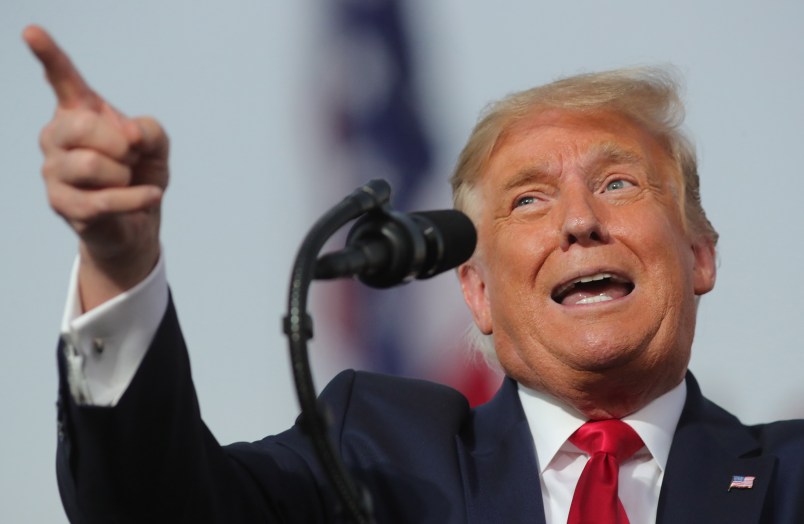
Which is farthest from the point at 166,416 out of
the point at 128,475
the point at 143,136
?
the point at 143,136

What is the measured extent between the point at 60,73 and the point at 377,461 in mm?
1200

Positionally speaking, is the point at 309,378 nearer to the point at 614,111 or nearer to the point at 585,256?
the point at 585,256

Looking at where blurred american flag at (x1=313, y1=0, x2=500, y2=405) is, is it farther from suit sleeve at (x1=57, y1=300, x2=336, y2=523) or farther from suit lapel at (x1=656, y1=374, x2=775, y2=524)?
suit sleeve at (x1=57, y1=300, x2=336, y2=523)

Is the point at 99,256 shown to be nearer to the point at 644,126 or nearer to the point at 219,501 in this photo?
the point at 219,501

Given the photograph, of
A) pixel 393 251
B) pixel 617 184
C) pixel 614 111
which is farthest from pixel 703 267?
pixel 393 251

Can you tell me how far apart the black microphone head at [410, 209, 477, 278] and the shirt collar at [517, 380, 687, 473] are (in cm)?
97

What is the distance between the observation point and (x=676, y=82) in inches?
118

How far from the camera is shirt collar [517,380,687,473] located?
2.51 m

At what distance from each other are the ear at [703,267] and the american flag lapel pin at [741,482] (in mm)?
523

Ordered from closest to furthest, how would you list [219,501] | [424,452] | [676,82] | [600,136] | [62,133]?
[62,133] → [219,501] → [424,452] → [600,136] → [676,82]

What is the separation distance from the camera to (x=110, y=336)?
1.75 meters

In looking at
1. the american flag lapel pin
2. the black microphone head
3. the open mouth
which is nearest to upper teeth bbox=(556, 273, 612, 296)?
the open mouth

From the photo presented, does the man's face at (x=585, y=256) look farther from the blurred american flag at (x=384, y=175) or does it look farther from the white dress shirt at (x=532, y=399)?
the blurred american flag at (x=384, y=175)

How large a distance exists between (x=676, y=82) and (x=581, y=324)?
→ 0.86 m
